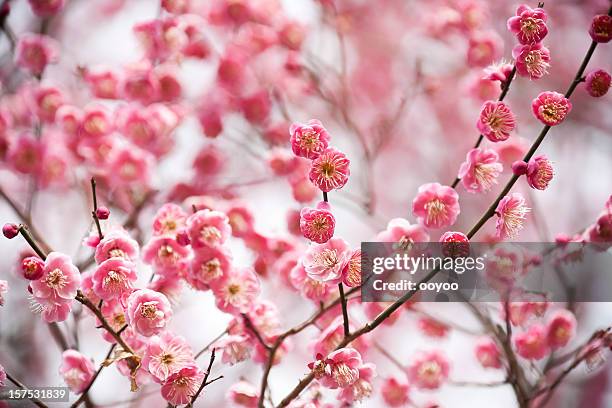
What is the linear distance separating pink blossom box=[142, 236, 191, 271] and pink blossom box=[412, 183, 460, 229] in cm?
47

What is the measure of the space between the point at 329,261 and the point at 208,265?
0.89ft

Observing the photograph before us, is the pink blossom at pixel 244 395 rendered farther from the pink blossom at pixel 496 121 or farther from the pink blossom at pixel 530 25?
the pink blossom at pixel 530 25

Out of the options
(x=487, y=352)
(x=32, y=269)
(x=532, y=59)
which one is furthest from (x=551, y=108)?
(x=32, y=269)

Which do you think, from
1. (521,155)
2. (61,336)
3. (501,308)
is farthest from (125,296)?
(521,155)

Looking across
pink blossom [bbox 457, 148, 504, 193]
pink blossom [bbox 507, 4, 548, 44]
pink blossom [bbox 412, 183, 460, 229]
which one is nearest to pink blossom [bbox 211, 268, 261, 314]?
pink blossom [bbox 412, 183, 460, 229]

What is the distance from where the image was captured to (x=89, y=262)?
161 centimetres

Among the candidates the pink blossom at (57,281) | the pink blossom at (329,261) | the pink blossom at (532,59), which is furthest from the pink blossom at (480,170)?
the pink blossom at (57,281)

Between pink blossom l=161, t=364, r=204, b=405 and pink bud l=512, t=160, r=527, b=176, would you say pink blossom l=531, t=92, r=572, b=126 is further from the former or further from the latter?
pink blossom l=161, t=364, r=204, b=405

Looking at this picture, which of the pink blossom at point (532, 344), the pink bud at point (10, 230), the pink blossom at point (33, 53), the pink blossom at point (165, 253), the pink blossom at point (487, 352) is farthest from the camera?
the pink blossom at point (33, 53)

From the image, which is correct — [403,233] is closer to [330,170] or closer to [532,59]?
[330,170]

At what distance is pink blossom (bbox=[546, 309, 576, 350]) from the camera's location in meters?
1.54

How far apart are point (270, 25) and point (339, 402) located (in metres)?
1.38

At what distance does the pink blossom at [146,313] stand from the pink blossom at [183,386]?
0.09m

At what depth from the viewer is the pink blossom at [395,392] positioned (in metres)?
1.57
